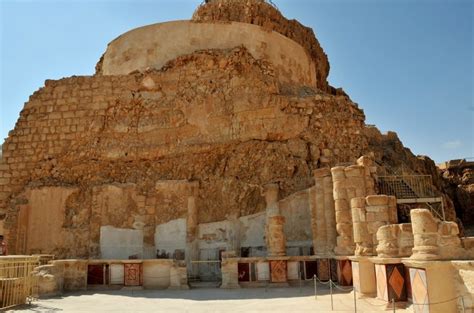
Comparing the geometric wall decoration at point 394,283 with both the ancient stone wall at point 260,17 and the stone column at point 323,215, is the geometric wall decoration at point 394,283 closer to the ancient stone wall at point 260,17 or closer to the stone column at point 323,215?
the stone column at point 323,215

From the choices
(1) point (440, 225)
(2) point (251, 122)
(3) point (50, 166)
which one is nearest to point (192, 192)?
(2) point (251, 122)

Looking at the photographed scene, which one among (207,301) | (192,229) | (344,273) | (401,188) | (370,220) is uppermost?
(401,188)

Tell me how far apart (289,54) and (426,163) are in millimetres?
10979

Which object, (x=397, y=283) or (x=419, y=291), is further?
(x=397, y=283)

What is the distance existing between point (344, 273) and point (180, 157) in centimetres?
812

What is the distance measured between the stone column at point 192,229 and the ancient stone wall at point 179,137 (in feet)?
1.10

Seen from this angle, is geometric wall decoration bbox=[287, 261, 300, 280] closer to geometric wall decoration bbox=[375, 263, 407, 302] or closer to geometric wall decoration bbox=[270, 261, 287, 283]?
geometric wall decoration bbox=[270, 261, 287, 283]

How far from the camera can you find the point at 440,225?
22.6 feet

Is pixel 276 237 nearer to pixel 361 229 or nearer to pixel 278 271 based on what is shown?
pixel 278 271

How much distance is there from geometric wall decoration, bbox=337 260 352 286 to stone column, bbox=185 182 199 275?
5576 millimetres

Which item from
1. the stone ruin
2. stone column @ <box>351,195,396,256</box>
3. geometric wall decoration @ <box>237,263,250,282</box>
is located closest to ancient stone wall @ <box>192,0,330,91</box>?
the stone ruin

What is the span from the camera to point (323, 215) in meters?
13.2

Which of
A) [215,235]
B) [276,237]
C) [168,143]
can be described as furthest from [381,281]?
[168,143]

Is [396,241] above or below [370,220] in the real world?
below
